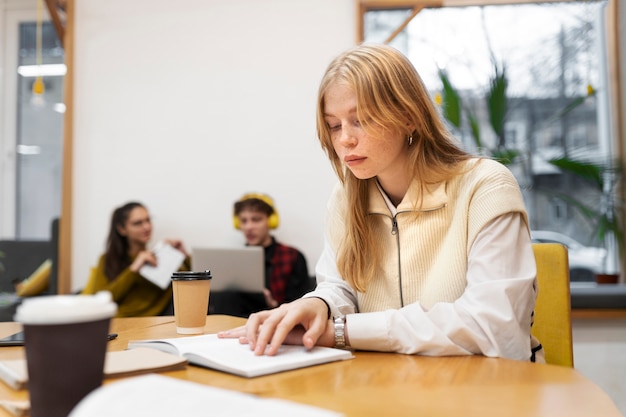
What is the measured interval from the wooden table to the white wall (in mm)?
2727

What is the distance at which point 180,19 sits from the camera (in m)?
3.73

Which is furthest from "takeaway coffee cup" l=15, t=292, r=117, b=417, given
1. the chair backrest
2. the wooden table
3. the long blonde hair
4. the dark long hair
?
the dark long hair

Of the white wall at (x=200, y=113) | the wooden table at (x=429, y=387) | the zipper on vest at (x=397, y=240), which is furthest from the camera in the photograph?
the white wall at (x=200, y=113)

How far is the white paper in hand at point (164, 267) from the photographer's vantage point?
126 inches

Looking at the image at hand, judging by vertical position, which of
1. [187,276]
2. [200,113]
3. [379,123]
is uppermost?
[200,113]

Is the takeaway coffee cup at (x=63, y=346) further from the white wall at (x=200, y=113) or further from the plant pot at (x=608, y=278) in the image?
the plant pot at (x=608, y=278)

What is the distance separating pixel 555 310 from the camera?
4.27ft

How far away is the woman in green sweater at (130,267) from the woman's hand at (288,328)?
2.39 meters

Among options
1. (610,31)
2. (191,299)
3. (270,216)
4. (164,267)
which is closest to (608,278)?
(610,31)

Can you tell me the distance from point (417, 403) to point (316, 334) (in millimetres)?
315

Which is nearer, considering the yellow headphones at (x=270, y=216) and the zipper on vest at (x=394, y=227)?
the zipper on vest at (x=394, y=227)

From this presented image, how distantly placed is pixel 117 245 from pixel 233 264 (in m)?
1.02

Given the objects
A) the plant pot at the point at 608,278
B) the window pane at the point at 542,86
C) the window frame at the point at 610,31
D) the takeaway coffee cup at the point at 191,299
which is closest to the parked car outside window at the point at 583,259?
the window pane at the point at 542,86

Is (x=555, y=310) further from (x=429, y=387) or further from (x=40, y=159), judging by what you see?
(x=40, y=159)
